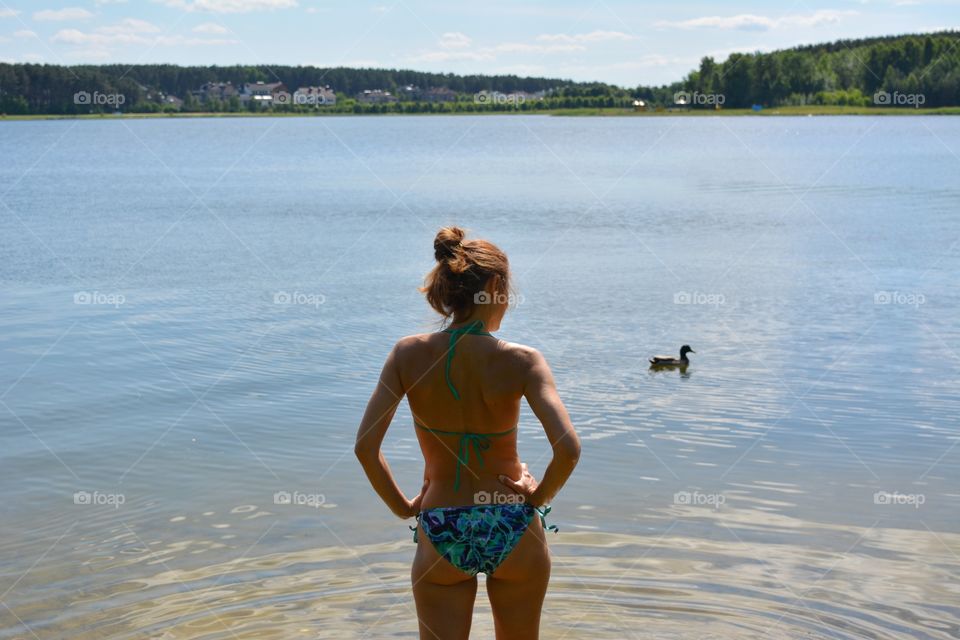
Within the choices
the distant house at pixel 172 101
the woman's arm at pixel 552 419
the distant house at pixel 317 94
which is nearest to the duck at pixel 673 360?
the woman's arm at pixel 552 419

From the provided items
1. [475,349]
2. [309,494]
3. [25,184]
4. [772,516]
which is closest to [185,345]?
[309,494]

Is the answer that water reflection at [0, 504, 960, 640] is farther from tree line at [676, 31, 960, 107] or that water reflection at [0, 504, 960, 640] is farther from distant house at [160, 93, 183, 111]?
distant house at [160, 93, 183, 111]

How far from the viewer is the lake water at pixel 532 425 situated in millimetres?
6562

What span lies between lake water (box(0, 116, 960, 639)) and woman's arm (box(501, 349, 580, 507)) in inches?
99.0

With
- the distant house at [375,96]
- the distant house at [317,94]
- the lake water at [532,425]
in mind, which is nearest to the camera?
the lake water at [532,425]

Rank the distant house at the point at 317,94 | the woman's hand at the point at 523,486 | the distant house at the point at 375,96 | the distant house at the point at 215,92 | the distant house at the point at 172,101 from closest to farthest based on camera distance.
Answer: the woman's hand at the point at 523,486 < the distant house at the point at 317,94 < the distant house at the point at 172,101 < the distant house at the point at 215,92 < the distant house at the point at 375,96

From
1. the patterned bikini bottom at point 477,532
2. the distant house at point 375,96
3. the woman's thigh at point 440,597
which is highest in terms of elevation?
the distant house at point 375,96

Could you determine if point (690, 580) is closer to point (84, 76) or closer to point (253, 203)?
point (253, 203)

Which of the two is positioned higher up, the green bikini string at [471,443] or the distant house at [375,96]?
the distant house at [375,96]

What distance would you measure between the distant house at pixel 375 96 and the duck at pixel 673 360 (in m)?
120

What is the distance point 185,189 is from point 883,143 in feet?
156

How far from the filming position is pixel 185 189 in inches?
1641

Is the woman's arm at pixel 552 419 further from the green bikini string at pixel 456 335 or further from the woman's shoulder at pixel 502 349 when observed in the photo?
the green bikini string at pixel 456 335

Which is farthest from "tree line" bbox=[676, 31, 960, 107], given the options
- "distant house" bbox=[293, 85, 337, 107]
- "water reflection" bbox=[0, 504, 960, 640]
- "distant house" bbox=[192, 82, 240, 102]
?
"water reflection" bbox=[0, 504, 960, 640]
